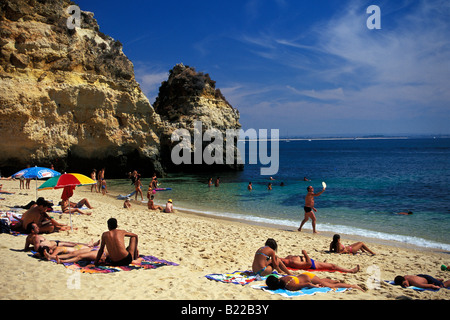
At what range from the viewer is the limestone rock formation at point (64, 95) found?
69.3ft

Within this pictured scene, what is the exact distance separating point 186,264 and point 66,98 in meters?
21.0

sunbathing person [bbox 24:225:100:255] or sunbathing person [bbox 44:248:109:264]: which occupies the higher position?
sunbathing person [bbox 24:225:100:255]

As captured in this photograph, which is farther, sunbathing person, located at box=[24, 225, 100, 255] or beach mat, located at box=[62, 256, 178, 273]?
sunbathing person, located at box=[24, 225, 100, 255]

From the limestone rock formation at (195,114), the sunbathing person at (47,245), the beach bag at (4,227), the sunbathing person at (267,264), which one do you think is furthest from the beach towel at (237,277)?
the limestone rock formation at (195,114)

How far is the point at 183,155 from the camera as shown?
36031 mm

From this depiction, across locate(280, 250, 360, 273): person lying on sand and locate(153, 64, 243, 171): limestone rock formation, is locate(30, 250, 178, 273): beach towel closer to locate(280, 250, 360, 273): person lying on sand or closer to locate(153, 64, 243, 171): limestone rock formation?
locate(280, 250, 360, 273): person lying on sand

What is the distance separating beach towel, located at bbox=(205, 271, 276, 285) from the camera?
5.24 metres

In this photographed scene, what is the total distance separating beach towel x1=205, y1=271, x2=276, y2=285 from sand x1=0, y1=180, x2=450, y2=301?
0.16 m

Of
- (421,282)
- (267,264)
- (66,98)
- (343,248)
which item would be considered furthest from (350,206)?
(66,98)

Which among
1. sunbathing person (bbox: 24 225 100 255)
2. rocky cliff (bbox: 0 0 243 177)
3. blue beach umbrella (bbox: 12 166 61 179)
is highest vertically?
rocky cliff (bbox: 0 0 243 177)

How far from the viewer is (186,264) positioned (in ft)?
21.1

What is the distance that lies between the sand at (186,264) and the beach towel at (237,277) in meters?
0.16

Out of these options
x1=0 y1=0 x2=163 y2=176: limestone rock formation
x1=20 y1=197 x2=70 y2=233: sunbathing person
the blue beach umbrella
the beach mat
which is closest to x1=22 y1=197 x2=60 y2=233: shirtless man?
x1=20 y1=197 x2=70 y2=233: sunbathing person
